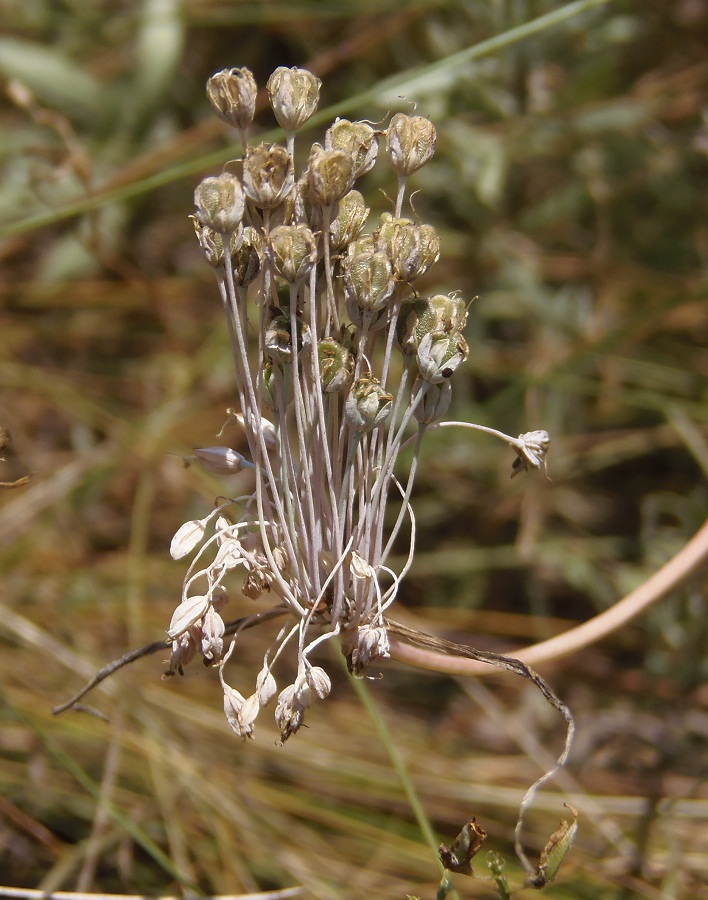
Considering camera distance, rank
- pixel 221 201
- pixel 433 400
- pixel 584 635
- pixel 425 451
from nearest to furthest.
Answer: pixel 221 201
pixel 433 400
pixel 584 635
pixel 425 451

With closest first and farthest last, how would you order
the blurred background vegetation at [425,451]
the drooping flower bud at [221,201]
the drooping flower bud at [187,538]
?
the drooping flower bud at [221,201] → the drooping flower bud at [187,538] → the blurred background vegetation at [425,451]

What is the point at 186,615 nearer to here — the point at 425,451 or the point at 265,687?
the point at 265,687

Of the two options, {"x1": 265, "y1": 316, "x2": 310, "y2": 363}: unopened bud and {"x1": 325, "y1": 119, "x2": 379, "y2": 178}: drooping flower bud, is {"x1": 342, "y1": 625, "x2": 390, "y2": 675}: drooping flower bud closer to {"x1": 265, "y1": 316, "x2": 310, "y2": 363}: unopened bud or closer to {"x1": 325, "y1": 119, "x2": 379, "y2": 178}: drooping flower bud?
{"x1": 265, "y1": 316, "x2": 310, "y2": 363}: unopened bud

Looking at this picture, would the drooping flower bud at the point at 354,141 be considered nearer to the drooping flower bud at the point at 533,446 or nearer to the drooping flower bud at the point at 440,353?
the drooping flower bud at the point at 440,353

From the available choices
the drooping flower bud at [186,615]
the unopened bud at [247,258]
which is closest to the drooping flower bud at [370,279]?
the unopened bud at [247,258]

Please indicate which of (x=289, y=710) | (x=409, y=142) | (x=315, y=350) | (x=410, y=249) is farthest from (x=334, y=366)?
(x=289, y=710)

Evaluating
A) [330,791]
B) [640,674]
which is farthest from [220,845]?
[640,674]
